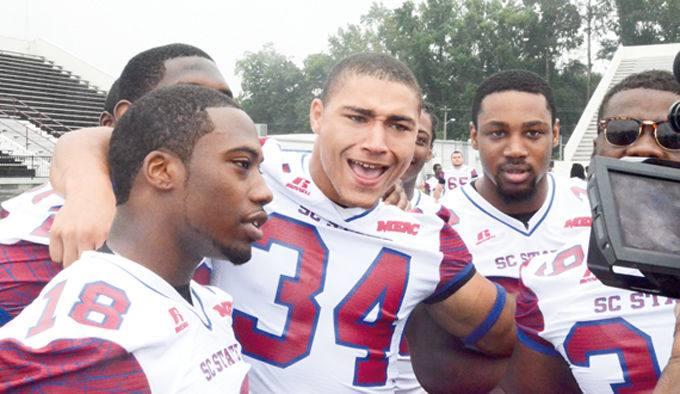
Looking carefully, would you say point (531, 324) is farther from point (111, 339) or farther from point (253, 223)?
point (111, 339)

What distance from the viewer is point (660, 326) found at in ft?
6.21

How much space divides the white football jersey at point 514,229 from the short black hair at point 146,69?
1.71 meters

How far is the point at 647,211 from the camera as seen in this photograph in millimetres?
1146

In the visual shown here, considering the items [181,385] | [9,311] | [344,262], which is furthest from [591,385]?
[9,311]

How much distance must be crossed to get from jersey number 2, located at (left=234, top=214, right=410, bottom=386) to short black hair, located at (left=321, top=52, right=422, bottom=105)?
632 millimetres

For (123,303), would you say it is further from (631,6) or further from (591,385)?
(631,6)

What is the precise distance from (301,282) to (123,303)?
939mm

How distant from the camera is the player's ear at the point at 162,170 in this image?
63.7 inches

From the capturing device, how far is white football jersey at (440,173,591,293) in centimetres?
308

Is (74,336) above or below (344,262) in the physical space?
above

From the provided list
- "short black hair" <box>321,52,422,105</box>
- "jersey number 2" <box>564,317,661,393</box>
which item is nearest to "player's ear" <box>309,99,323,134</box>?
"short black hair" <box>321,52,422,105</box>

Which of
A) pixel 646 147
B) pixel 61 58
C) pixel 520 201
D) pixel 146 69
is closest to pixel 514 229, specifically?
pixel 520 201

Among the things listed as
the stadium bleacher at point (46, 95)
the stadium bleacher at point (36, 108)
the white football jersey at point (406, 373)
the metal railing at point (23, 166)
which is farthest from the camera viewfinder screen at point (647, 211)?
the stadium bleacher at point (46, 95)

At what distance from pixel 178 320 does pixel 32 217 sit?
0.85m
